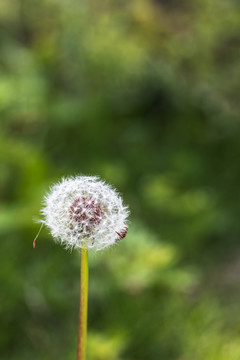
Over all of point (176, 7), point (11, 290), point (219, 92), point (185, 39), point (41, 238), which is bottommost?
point (11, 290)

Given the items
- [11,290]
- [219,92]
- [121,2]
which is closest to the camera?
[11,290]

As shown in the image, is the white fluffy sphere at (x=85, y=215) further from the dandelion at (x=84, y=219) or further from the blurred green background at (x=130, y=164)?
the blurred green background at (x=130, y=164)

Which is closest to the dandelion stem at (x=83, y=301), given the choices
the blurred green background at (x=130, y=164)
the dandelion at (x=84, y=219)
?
the dandelion at (x=84, y=219)

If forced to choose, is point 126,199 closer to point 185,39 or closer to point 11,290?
point 11,290

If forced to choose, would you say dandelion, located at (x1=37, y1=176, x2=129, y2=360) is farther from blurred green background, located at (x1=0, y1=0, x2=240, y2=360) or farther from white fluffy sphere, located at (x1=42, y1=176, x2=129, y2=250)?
blurred green background, located at (x1=0, y1=0, x2=240, y2=360)

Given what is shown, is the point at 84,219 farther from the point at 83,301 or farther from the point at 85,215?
the point at 83,301

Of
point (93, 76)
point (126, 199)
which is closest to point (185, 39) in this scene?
point (93, 76)

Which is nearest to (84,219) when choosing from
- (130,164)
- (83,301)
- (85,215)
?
(85,215)
